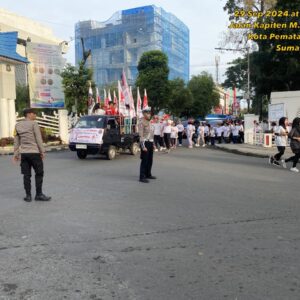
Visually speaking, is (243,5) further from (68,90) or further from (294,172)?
(294,172)

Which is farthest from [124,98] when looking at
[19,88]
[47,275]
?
[19,88]

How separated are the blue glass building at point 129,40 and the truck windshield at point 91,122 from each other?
64.1 meters

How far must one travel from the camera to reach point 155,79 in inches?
1880

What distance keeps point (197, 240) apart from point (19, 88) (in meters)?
47.2

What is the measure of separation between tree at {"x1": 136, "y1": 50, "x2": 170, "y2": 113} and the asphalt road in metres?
38.4

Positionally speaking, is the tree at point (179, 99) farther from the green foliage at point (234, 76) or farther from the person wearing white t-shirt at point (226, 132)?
the person wearing white t-shirt at point (226, 132)

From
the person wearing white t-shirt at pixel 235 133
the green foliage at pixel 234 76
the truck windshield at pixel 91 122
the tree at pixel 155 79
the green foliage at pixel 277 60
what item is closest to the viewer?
the truck windshield at pixel 91 122

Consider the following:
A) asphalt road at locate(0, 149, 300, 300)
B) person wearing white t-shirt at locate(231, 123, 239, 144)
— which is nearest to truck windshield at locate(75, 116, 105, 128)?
asphalt road at locate(0, 149, 300, 300)

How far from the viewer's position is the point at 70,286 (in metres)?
4.06

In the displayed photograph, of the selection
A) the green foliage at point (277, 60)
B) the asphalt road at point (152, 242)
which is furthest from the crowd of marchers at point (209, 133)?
the asphalt road at point (152, 242)

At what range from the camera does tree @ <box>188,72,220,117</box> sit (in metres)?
60.5

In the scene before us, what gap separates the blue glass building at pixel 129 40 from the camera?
80812 mm

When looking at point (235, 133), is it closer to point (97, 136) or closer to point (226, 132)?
point (226, 132)

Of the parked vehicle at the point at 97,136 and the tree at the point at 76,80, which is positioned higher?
the tree at the point at 76,80
